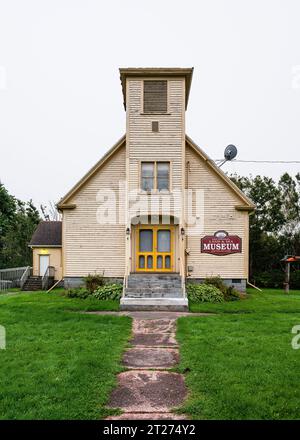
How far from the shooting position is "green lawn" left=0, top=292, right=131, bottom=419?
552 cm

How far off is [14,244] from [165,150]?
28.5m

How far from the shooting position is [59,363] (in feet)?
24.6

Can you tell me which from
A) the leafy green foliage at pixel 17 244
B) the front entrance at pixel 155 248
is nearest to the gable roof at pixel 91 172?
the front entrance at pixel 155 248

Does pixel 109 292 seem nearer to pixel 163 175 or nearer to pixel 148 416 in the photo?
pixel 163 175

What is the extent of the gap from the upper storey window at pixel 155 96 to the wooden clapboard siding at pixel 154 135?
20 centimetres

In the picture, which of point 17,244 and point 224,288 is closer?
point 224,288

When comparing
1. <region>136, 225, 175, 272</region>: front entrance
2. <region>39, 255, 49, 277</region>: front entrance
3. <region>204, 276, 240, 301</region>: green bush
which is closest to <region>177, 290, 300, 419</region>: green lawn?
<region>204, 276, 240, 301</region>: green bush

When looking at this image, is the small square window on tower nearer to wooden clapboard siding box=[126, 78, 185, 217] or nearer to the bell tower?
the bell tower

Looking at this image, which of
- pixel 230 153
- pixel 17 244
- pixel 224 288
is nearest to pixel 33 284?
pixel 224 288

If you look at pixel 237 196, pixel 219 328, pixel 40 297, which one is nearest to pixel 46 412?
pixel 219 328

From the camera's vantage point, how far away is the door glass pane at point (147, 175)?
18484 millimetres

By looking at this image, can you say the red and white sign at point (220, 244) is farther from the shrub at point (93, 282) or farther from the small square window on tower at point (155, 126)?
the small square window on tower at point (155, 126)

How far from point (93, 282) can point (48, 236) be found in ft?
44.1

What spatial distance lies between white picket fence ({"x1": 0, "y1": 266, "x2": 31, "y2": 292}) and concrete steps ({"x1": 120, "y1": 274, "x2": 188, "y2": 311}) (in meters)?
13.4
